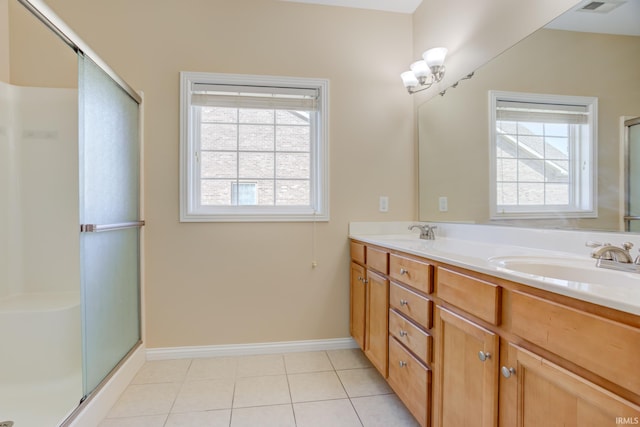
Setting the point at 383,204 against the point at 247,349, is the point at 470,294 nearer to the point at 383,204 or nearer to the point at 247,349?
the point at 383,204

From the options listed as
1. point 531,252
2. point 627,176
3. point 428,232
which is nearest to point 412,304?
Result: point 531,252

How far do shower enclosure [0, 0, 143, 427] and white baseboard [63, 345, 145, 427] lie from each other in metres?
0.06

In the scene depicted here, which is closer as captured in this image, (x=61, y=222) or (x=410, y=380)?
(x=410, y=380)

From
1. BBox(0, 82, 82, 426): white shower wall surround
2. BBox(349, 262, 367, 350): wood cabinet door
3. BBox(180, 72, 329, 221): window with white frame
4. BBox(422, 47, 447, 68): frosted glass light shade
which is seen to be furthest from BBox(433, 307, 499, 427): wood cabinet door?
BBox(0, 82, 82, 426): white shower wall surround

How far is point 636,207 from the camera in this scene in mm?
1062

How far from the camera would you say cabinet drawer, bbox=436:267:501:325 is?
939mm

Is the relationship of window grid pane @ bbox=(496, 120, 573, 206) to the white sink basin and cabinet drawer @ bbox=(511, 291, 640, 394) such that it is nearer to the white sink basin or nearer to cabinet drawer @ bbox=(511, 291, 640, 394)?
the white sink basin

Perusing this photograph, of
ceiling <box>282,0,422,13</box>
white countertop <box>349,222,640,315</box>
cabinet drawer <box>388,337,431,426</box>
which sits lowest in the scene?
cabinet drawer <box>388,337,431,426</box>

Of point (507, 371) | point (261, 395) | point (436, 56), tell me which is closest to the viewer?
point (507, 371)

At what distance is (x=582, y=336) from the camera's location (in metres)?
0.68

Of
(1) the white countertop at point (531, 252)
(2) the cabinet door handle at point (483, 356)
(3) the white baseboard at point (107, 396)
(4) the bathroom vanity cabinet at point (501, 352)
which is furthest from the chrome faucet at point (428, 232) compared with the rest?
(3) the white baseboard at point (107, 396)

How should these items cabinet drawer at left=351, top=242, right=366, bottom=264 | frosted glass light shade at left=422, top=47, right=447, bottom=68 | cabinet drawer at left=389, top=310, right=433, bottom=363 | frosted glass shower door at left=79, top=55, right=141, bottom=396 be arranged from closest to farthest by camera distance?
cabinet drawer at left=389, top=310, right=433, bottom=363 < frosted glass shower door at left=79, top=55, right=141, bottom=396 < frosted glass light shade at left=422, top=47, right=447, bottom=68 < cabinet drawer at left=351, top=242, right=366, bottom=264

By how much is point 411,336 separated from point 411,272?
29cm

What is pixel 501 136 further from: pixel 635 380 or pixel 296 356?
pixel 296 356
